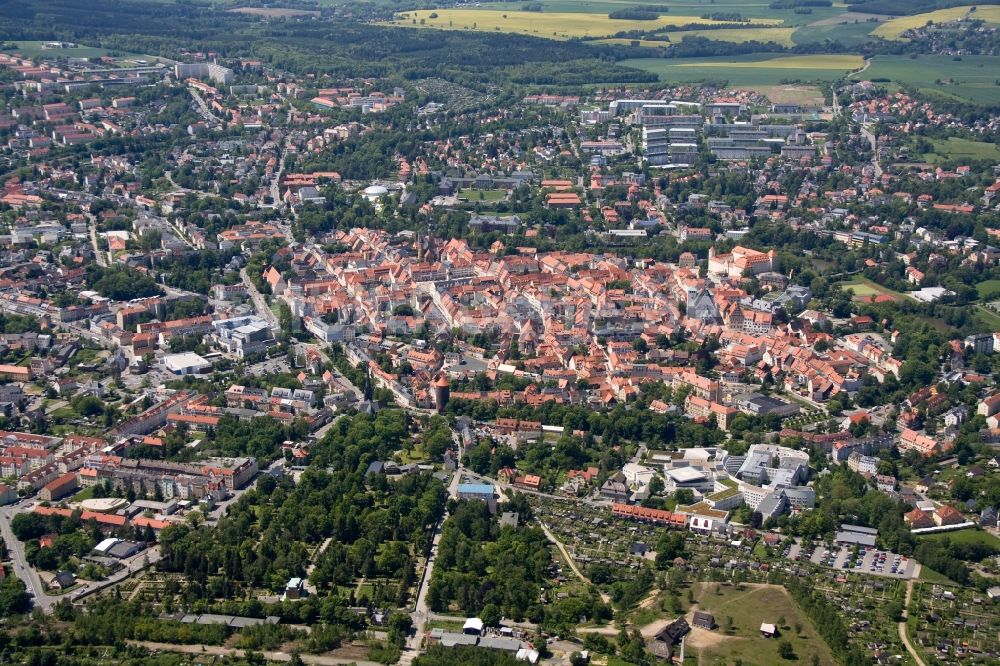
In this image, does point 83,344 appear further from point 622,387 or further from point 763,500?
point 763,500

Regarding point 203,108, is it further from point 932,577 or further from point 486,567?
point 932,577

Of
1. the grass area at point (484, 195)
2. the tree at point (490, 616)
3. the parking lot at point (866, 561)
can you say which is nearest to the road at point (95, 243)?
the grass area at point (484, 195)

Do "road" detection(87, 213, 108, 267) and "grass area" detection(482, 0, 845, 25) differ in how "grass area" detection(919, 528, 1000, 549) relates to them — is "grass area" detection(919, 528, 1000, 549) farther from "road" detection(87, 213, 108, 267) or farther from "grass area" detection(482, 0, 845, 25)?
"grass area" detection(482, 0, 845, 25)

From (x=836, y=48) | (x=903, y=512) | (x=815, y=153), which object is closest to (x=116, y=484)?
(x=903, y=512)

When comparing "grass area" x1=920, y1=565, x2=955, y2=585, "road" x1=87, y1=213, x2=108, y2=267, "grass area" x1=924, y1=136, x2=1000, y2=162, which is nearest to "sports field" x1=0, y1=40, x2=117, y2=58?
"road" x1=87, y1=213, x2=108, y2=267

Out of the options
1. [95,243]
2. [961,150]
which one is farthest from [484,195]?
[961,150]

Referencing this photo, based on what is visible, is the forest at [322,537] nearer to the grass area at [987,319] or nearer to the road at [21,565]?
the road at [21,565]
